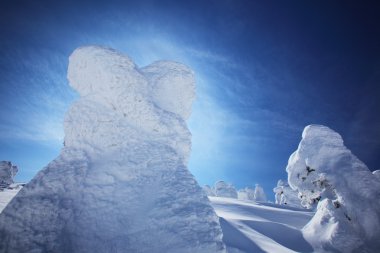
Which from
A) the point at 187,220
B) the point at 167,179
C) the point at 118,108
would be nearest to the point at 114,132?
the point at 118,108

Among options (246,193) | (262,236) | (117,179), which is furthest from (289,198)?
(117,179)

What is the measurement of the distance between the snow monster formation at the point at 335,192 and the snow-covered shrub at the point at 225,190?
32.8 meters

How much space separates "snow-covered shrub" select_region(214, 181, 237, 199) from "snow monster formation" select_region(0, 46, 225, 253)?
3803 centimetres

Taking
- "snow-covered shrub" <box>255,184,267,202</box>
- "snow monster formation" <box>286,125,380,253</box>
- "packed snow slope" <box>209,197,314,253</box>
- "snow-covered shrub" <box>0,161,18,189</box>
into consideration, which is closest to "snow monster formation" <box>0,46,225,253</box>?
"packed snow slope" <box>209,197,314,253</box>

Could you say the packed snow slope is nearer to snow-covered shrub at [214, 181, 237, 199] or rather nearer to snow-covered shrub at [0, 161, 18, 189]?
snow-covered shrub at [214, 181, 237, 199]

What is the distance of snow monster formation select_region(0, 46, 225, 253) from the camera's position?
749 cm

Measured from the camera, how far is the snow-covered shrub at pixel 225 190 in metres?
47.5

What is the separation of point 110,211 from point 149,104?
5.03 m

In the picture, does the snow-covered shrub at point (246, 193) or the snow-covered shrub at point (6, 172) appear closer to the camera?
the snow-covered shrub at point (6, 172)

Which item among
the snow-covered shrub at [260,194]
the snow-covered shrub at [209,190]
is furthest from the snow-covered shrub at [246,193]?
the snow-covered shrub at [209,190]

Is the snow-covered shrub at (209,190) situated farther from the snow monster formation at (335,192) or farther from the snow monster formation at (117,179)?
the snow monster formation at (117,179)

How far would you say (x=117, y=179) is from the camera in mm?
9328

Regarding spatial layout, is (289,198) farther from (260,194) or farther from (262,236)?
(262,236)

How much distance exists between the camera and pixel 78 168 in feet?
29.7
